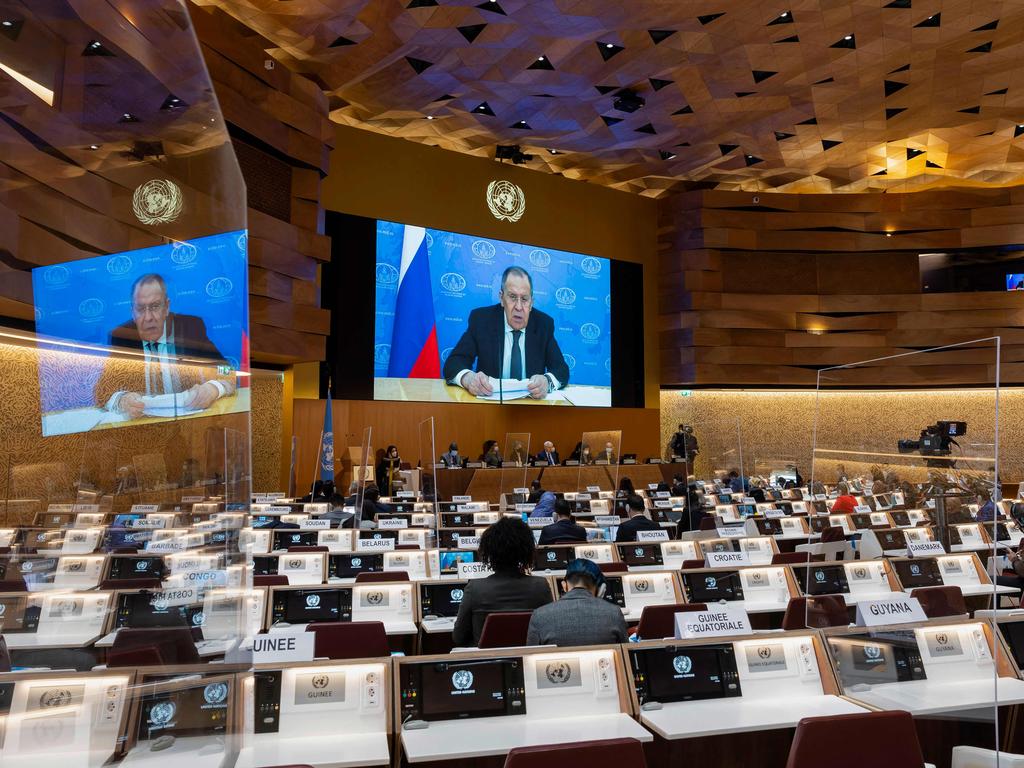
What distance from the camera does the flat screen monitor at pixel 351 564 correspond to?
21.5 ft

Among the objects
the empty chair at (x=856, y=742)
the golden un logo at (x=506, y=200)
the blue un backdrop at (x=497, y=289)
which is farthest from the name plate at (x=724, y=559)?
the golden un logo at (x=506, y=200)

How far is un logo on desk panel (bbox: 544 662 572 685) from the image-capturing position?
3.23 metres

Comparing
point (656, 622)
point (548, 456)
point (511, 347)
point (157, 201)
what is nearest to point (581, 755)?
point (157, 201)

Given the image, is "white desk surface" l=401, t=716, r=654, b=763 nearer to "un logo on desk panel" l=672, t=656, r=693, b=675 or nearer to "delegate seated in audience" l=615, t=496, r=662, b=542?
"un logo on desk panel" l=672, t=656, r=693, b=675

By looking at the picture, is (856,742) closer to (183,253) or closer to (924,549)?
(924,549)

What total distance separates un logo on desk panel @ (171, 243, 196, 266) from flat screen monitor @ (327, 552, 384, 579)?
563 centimetres

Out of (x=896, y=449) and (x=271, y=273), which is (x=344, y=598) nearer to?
(x=896, y=449)

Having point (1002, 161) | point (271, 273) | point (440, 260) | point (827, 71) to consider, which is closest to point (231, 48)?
point (271, 273)

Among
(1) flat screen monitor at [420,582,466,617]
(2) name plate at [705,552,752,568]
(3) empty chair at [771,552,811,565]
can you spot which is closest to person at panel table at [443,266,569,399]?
(2) name plate at [705,552,752,568]

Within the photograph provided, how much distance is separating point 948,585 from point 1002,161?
67.3 feet

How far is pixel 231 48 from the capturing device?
13531 mm

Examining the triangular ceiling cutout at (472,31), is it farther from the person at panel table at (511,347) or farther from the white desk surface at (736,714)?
the white desk surface at (736,714)

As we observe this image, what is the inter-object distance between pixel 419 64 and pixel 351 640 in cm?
1346

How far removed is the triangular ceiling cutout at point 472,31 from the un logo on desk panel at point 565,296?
7.80 m
